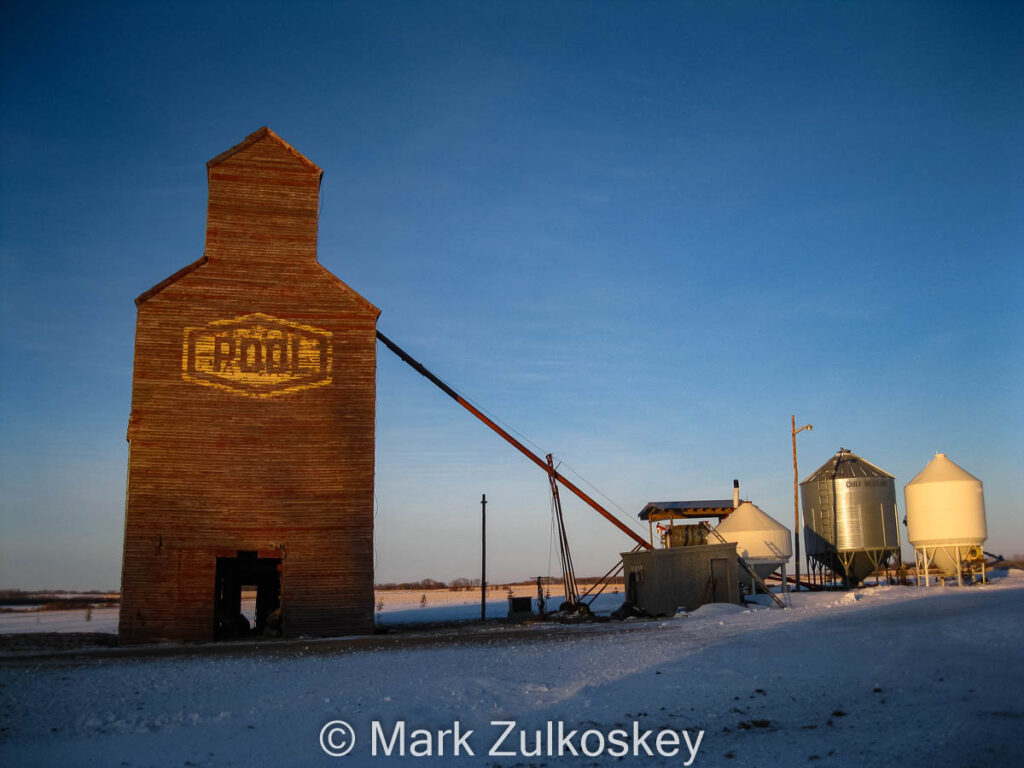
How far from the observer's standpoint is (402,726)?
590 inches

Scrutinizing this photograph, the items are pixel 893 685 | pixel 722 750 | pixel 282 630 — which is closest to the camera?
pixel 722 750

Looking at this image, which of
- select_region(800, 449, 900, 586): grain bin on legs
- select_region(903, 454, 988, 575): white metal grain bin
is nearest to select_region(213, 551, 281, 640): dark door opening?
select_region(800, 449, 900, 586): grain bin on legs

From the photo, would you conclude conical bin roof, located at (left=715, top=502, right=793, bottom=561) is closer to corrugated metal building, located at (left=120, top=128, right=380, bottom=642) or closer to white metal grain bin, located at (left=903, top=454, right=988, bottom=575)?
white metal grain bin, located at (left=903, top=454, right=988, bottom=575)

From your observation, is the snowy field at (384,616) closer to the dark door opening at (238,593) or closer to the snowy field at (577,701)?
the dark door opening at (238,593)

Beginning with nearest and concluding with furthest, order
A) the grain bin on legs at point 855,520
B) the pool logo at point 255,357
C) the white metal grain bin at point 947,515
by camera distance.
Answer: the pool logo at point 255,357
the white metal grain bin at point 947,515
the grain bin on legs at point 855,520

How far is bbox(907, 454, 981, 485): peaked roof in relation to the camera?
41125 mm

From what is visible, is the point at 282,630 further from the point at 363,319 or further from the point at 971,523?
the point at 971,523

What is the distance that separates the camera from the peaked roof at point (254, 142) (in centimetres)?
3512

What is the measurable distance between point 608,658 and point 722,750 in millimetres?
8033

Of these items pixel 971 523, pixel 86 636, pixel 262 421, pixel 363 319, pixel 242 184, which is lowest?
pixel 86 636

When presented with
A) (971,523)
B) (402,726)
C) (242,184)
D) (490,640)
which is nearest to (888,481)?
(971,523)

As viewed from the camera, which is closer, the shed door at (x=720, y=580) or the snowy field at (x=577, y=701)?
the snowy field at (x=577, y=701)

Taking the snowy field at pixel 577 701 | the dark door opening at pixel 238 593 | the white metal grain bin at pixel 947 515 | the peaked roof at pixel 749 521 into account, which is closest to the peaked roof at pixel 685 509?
the peaked roof at pixel 749 521

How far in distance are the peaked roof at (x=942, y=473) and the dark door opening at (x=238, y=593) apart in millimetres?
29974
